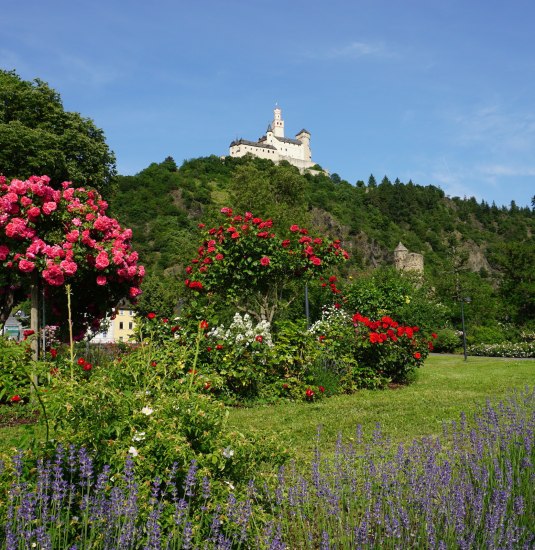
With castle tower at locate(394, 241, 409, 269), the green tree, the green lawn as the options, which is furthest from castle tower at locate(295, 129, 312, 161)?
the green lawn

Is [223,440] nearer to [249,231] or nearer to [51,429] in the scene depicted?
[51,429]

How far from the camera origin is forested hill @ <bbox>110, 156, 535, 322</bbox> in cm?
2889

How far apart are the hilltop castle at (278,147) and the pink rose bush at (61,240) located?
99726mm

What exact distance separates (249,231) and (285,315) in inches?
155

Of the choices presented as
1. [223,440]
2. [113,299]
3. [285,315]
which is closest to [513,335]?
[285,315]

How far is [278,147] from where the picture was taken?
113438 millimetres

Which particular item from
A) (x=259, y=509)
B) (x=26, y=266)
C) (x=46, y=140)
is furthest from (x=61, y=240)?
(x=46, y=140)

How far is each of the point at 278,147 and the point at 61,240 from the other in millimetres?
109894

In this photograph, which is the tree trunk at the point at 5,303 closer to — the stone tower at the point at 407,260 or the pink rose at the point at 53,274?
the pink rose at the point at 53,274

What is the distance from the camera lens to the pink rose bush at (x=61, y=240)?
7.08 m

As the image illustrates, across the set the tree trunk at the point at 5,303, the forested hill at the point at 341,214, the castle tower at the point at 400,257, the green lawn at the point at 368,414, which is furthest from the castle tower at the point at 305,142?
the green lawn at the point at 368,414

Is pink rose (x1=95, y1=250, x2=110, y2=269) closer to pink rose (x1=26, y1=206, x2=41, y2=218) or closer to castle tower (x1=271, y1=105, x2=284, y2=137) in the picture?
pink rose (x1=26, y1=206, x2=41, y2=218)

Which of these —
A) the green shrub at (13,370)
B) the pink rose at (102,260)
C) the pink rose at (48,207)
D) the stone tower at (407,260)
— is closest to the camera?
the green shrub at (13,370)

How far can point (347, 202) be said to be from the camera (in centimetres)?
7769
